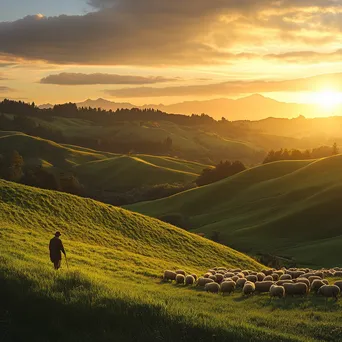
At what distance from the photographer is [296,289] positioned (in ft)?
80.1

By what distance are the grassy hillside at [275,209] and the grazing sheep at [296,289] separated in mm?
36724

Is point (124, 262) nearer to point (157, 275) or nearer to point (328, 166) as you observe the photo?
point (157, 275)

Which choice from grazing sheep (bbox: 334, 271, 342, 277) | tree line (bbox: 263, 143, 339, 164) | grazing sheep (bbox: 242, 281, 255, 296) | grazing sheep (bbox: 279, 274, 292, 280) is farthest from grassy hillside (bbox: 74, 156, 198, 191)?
grazing sheep (bbox: 242, 281, 255, 296)

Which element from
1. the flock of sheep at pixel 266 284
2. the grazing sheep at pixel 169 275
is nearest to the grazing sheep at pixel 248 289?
the flock of sheep at pixel 266 284

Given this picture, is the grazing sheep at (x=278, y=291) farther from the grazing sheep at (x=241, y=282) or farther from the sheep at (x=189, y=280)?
the sheep at (x=189, y=280)

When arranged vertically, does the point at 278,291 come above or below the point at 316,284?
below

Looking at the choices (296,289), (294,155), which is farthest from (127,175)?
(296,289)

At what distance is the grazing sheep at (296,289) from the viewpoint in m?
24.4

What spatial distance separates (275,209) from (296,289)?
73014mm

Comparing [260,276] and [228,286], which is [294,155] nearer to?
[260,276]

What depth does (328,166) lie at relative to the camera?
375ft

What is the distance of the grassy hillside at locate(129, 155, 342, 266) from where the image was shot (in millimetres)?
74500

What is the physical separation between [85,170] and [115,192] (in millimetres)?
27815

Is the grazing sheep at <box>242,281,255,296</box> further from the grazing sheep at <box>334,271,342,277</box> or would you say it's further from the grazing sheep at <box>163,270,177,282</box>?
the grazing sheep at <box>334,271,342,277</box>
